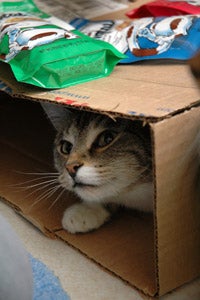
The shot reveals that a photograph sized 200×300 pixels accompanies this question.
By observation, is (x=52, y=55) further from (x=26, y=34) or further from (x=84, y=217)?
(x=84, y=217)

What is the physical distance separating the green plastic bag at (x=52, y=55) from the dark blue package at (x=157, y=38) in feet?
0.20

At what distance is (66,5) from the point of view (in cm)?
154

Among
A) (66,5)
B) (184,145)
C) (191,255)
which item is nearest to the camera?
(184,145)

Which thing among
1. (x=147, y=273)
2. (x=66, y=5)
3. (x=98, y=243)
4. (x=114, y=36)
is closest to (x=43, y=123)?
(x=66, y=5)

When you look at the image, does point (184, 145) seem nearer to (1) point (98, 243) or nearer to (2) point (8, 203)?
(1) point (98, 243)

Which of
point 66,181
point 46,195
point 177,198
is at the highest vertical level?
point 177,198

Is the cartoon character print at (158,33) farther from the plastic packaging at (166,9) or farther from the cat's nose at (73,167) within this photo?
the cat's nose at (73,167)

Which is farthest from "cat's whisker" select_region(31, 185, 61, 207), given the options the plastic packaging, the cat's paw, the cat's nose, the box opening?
the plastic packaging

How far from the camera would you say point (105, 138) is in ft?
3.41

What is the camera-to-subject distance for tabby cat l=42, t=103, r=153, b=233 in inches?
39.3

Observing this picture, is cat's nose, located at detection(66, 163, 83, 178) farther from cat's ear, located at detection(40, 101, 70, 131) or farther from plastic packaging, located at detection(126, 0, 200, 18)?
plastic packaging, located at detection(126, 0, 200, 18)

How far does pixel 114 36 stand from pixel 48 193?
402mm

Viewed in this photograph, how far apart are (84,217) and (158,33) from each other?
1.42 ft

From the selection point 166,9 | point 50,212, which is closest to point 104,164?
point 50,212
